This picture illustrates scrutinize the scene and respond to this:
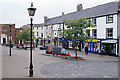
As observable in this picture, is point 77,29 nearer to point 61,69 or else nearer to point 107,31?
point 61,69

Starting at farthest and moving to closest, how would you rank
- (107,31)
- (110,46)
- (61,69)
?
(107,31) < (110,46) < (61,69)

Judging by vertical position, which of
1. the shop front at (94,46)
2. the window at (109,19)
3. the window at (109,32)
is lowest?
the shop front at (94,46)

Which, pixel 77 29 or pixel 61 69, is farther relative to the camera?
pixel 77 29

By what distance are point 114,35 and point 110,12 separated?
4454mm

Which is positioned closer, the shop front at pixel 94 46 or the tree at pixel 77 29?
the tree at pixel 77 29

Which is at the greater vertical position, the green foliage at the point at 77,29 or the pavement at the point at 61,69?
the green foliage at the point at 77,29

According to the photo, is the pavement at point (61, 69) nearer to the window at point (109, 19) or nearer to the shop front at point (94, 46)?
the window at point (109, 19)

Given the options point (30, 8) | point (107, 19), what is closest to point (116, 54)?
point (107, 19)

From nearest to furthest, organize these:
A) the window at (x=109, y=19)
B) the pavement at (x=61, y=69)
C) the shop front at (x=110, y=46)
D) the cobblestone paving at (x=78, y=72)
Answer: the pavement at (x=61, y=69), the cobblestone paving at (x=78, y=72), the shop front at (x=110, y=46), the window at (x=109, y=19)

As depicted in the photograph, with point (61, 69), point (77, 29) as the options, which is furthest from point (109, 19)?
point (61, 69)

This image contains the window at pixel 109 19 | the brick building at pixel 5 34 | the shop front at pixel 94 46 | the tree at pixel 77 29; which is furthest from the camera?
the brick building at pixel 5 34

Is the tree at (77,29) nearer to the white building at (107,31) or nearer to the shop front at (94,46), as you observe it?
the white building at (107,31)

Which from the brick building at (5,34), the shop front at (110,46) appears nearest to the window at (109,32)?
the shop front at (110,46)

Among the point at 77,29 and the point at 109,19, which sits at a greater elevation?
the point at 109,19
